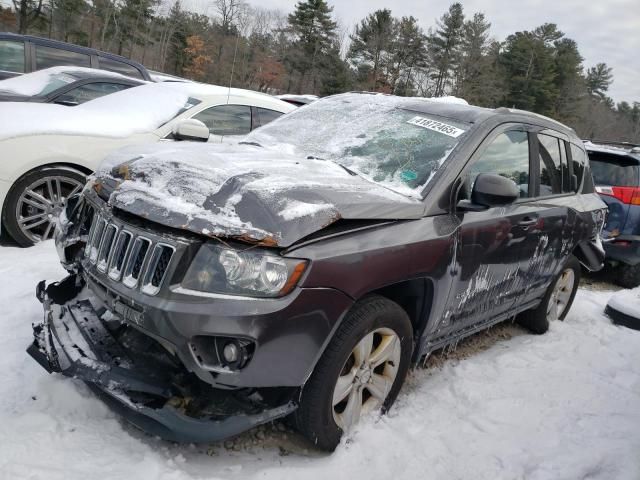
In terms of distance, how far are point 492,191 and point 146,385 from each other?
196 cm

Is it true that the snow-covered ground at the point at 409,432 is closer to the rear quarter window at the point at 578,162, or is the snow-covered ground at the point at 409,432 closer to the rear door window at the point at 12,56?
the rear quarter window at the point at 578,162

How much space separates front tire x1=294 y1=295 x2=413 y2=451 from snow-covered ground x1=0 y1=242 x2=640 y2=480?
5.2 inches

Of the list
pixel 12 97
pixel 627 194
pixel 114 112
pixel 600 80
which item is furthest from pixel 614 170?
pixel 600 80

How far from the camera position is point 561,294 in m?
4.91

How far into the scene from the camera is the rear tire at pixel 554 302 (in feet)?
14.9

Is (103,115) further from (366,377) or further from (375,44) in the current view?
(375,44)

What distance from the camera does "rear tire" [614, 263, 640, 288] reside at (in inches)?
273

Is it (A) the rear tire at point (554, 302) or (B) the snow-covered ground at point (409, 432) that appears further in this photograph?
(A) the rear tire at point (554, 302)

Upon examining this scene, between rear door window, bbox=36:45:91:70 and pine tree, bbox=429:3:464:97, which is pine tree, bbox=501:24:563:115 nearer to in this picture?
pine tree, bbox=429:3:464:97

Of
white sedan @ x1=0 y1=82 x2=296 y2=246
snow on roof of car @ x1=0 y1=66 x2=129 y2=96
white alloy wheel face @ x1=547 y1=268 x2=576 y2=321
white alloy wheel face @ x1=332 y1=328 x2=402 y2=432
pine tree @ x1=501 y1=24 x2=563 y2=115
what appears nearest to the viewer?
white alloy wheel face @ x1=332 y1=328 x2=402 y2=432

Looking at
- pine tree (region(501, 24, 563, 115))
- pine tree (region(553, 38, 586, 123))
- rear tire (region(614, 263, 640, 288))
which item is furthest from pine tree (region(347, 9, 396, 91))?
rear tire (region(614, 263, 640, 288))

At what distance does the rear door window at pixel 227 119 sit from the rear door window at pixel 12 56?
19.3 ft

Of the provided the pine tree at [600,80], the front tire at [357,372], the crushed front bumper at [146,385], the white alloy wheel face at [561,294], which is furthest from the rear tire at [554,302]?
the pine tree at [600,80]

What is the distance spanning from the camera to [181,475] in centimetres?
215
